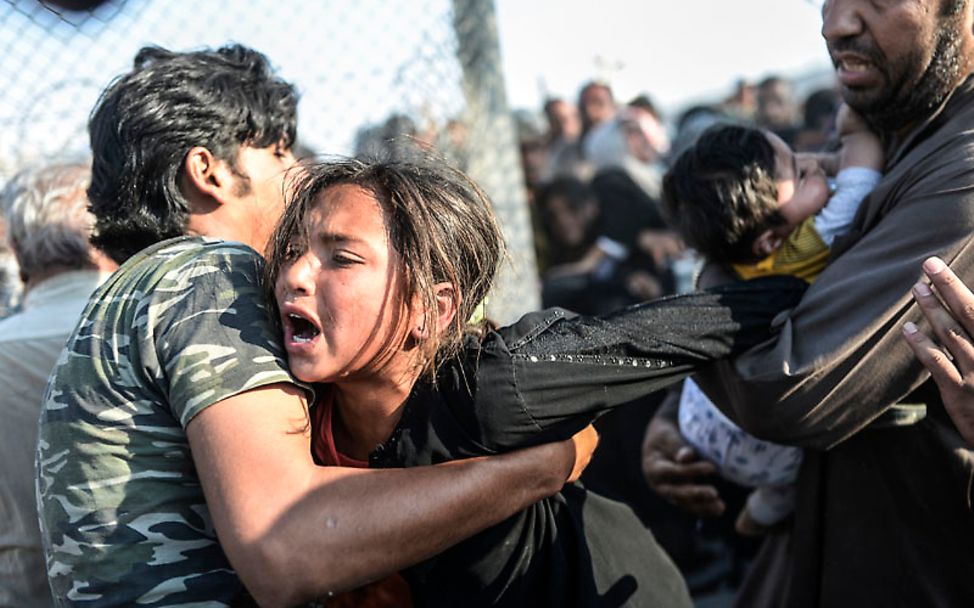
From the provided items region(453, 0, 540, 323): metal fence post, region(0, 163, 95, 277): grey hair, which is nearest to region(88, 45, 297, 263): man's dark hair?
region(0, 163, 95, 277): grey hair

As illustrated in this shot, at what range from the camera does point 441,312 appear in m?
2.02

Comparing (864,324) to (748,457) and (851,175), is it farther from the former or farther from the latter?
(748,457)

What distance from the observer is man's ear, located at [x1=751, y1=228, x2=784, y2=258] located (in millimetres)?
2482

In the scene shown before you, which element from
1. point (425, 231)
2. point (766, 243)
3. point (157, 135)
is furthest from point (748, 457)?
point (157, 135)

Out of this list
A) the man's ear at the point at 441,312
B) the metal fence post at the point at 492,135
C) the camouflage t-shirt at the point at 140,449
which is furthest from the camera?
the metal fence post at the point at 492,135

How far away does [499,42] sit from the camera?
394cm

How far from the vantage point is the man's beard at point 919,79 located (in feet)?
7.34

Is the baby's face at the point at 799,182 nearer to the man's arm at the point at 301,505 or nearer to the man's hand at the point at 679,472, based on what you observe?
the man's hand at the point at 679,472

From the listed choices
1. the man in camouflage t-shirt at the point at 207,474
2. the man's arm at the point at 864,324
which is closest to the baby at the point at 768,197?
the man's arm at the point at 864,324

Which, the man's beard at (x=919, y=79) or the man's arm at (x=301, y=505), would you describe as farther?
the man's beard at (x=919, y=79)

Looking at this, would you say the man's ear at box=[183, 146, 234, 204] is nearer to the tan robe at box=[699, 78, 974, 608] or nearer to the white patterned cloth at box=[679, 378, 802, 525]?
the tan robe at box=[699, 78, 974, 608]

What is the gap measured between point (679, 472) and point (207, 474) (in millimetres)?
1691

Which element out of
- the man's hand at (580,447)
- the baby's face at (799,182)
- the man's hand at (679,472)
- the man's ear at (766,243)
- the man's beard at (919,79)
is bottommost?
Answer: the man's hand at (679,472)

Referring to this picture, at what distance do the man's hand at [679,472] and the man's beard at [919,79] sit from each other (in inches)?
45.8
